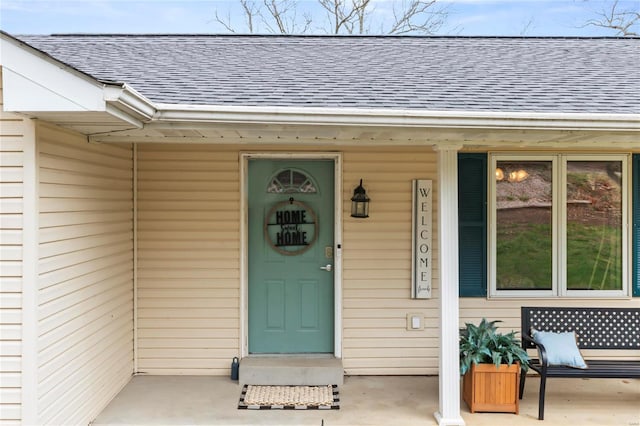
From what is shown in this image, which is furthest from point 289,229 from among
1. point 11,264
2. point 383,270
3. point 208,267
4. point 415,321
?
point 11,264

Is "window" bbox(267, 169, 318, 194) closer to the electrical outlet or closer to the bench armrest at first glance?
the electrical outlet

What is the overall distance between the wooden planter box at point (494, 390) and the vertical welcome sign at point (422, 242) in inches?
40.9

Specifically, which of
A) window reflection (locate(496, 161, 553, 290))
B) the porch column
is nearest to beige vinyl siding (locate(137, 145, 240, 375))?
the porch column

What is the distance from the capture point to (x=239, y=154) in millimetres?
4930

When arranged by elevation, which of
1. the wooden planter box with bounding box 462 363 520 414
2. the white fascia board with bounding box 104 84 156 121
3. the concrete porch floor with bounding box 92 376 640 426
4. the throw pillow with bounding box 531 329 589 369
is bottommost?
the concrete porch floor with bounding box 92 376 640 426

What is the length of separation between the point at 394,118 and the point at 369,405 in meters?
2.30

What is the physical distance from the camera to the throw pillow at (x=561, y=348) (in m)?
4.14

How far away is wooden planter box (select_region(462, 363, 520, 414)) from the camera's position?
4.04 meters

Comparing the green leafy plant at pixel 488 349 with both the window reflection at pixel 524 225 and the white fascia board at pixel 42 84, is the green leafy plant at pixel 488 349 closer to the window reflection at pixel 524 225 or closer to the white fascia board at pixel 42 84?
the window reflection at pixel 524 225

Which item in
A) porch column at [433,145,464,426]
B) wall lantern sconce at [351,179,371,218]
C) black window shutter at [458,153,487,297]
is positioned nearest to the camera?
porch column at [433,145,464,426]

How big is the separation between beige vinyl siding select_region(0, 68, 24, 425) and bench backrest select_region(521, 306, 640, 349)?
12.6 ft

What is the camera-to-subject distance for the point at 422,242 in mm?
4938

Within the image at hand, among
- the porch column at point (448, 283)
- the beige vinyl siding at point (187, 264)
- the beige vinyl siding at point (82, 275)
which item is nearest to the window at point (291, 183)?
the beige vinyl siding at point (187, 264)

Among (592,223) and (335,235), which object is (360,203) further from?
(592,223)
